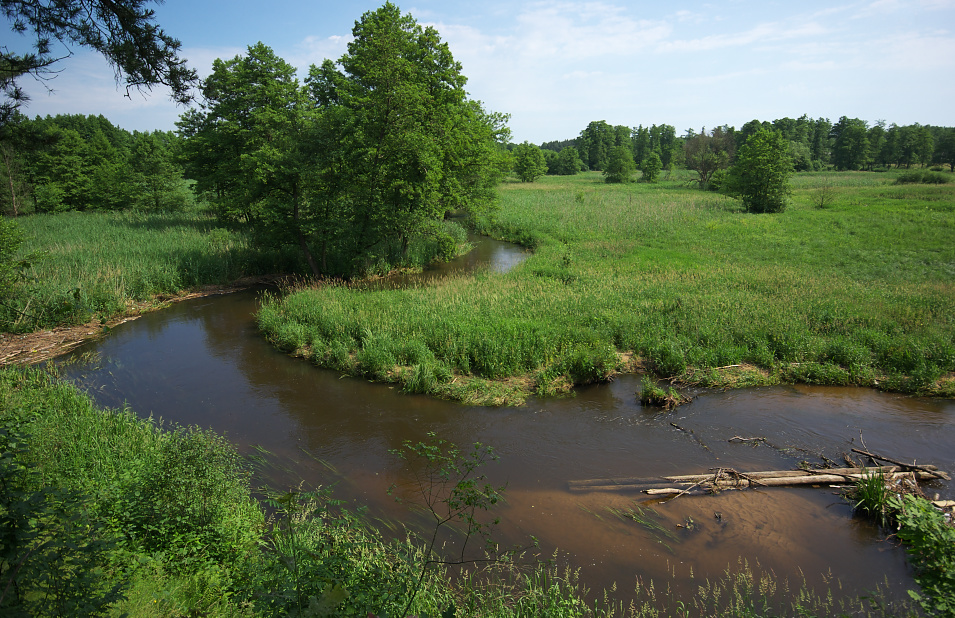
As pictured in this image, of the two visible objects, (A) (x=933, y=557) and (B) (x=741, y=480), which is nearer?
(A) (x=933, y=557)

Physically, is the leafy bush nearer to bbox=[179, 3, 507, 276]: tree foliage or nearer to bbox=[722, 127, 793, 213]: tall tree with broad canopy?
bbox=[179, 3, 507, 276]: tree foliage

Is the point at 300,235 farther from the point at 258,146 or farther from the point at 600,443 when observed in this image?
the point at 600,443

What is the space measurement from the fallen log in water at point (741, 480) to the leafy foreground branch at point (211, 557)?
180 cm

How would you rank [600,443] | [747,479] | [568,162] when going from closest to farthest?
[747,479]
[600,443]
[568,162]

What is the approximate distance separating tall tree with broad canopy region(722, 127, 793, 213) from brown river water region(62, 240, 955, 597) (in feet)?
98.8

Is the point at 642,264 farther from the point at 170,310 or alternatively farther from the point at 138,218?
the point at 138,218

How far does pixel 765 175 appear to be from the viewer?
36.3m

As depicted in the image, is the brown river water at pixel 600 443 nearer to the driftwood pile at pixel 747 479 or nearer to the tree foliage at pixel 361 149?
the driftwood pile at pixel 747 479

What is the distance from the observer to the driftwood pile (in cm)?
779

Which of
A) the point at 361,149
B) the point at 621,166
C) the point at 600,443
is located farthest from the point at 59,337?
the point at 621,166

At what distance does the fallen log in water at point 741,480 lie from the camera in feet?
25.6

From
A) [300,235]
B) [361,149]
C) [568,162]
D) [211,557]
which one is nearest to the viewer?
[211,557]

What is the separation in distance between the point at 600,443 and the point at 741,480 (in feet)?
8.05

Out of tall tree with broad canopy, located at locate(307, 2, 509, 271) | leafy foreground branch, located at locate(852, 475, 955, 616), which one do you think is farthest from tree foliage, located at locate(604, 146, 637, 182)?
leafy foreground branch, located at locate(852, 475, 955, 616)
